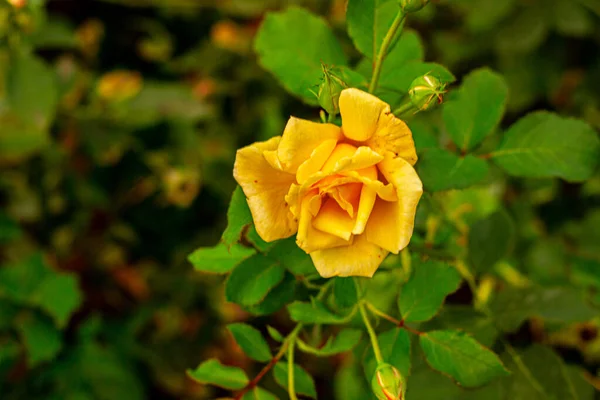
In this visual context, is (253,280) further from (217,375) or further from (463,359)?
(463,359)

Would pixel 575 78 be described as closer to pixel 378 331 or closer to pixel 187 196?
pixel 187 196

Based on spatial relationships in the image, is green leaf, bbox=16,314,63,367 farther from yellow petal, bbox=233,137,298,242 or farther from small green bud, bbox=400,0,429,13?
small green bud, bbox=400,0,429,13

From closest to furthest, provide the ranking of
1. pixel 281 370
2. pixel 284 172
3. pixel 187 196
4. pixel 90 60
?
1. pixel 284 172
2. pixel 281 370
3. pixel 187 196
4. pixel 90 60

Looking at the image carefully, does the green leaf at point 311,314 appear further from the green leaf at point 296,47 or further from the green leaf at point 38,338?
the green leaf at point 38,338

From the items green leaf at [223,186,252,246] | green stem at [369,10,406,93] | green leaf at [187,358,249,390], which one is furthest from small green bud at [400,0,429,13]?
green leaf at [187,358,249,390]

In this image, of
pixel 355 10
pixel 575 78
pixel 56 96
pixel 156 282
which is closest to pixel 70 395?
pixel 156 282

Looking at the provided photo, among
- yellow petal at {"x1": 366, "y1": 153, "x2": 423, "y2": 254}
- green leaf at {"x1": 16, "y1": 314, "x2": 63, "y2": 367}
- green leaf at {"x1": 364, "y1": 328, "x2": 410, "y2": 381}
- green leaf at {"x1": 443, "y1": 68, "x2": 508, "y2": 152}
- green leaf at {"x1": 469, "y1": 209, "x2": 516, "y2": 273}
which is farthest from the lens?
green leaf at {"x1": 16, "y1": 314, "x2": 63, "y2": 367}

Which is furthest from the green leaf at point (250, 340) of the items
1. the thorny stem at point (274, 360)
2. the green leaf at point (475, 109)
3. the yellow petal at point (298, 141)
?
A: the green leaf at point (475, 109)
